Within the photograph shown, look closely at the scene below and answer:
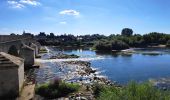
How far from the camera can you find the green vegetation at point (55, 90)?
103 feet

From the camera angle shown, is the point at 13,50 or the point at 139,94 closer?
the point at 139,94

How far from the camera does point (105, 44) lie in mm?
141125

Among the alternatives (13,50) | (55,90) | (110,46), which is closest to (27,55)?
(13,50)

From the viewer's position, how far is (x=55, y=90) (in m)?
32.2

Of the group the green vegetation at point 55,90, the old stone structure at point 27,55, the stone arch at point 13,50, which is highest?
the stone arch at point 13,50

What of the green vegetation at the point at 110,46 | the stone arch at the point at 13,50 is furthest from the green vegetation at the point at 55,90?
the green vegetation at the point at 110,46

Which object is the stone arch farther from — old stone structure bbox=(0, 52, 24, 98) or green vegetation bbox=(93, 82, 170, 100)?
green vegetation bbox=(93, 82, 170, 100)

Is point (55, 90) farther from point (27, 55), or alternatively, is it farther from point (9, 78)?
point (27, 55)

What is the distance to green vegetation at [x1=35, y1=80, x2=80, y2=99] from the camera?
31.5 meters

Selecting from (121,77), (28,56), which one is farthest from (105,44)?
(121,77)

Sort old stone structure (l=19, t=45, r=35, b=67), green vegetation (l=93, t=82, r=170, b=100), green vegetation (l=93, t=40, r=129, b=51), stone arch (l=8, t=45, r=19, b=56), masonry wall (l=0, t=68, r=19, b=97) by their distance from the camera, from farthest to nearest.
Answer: green vegetation (l=93, t=40, r=129, b=51), old stone structure (l=19, t=45, r=35, b=67), stone arch (l=8, t=45, r=19, b=56), masonry wall (l=0, t=68, r=19, b=97), green vegetation (l=93, t=82, r=170, b=100)

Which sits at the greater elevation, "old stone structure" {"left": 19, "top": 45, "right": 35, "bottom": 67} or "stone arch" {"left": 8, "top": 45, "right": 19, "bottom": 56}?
"stone arch" {"left": 8, "top": 45, "right": 19, "bottom": 56}

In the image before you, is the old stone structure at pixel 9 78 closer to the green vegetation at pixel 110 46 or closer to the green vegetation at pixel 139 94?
the green vegetation at pixel 139 94

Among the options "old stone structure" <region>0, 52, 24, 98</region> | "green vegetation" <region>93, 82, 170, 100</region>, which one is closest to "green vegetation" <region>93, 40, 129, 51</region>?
"old stone structure" <region>0, 52, 24, 98</region>
